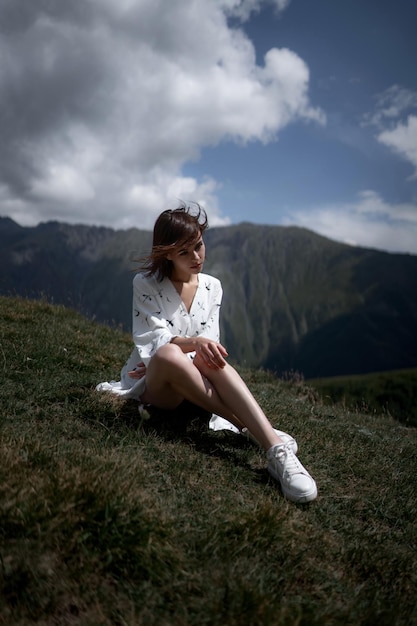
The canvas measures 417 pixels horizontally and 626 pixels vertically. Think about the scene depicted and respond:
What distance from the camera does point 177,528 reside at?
11.2ft

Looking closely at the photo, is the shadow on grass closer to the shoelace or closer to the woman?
the woman

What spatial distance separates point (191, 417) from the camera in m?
5.79

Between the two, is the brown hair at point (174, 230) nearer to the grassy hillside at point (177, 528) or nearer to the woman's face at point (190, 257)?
the woman's face at point (190, 257)

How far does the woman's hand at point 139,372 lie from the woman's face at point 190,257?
4.09ft

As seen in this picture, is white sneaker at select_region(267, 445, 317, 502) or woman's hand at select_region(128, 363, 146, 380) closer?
white sneaker at select_region(267, 445, 317, 502)

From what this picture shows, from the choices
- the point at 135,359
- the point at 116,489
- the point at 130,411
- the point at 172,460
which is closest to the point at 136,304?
the point at 135,359

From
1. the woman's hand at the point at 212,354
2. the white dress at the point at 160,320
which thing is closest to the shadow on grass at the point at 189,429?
the white dress at the point at 160,320

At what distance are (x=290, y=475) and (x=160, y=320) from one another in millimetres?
2259

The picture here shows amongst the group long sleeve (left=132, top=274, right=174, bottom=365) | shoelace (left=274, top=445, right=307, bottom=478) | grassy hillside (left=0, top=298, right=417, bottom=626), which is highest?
long sleeve (left=132, top=274, right=174, bottom=365)

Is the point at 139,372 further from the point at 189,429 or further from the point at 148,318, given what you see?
the point at 189,429

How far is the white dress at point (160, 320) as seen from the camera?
5465 mm

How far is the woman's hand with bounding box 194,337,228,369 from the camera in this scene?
4.81m

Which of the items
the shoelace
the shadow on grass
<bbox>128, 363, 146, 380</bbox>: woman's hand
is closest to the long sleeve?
<bbox>128, 363, 146, 380</bbox>: woman's hand

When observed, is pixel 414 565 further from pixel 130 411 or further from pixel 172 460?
pixel 130 411
